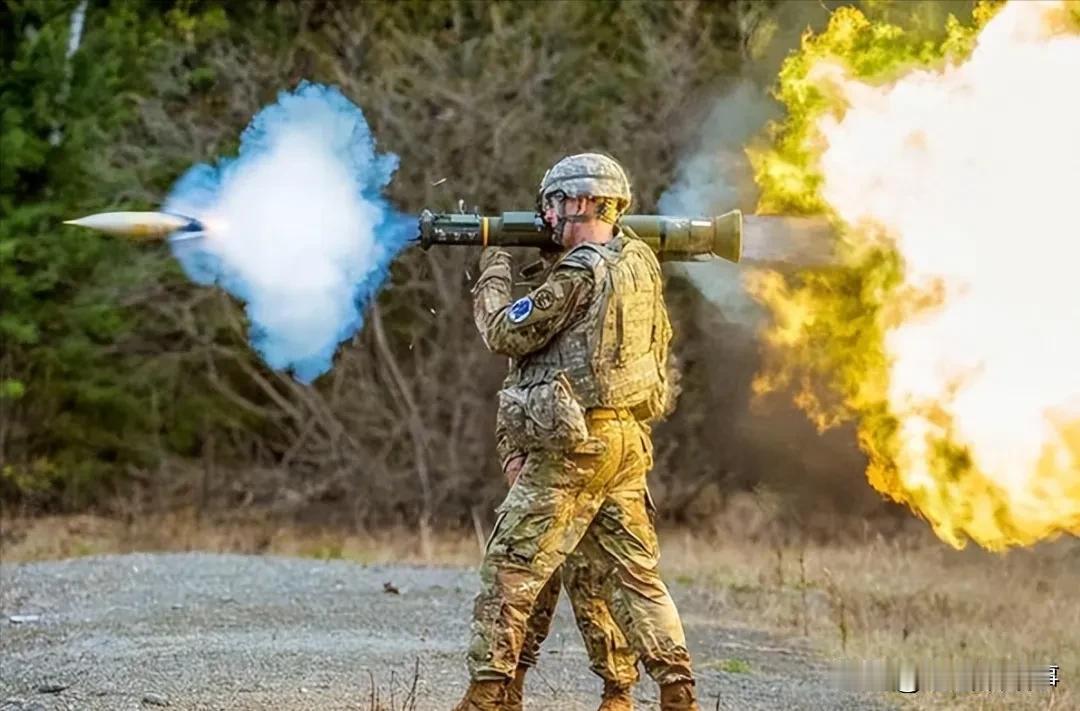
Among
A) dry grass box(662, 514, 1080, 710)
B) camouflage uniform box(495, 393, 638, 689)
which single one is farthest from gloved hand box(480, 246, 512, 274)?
dry grass box(662, 514, 1080, 710)

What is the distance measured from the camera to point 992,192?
8.69m

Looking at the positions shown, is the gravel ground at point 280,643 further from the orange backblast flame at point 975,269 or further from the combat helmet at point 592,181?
the combat helmet at point 592,181

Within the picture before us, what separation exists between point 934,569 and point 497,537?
809cm

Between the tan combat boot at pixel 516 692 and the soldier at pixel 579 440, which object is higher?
the soldier at pixel 579 440

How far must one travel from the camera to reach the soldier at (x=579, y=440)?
6.89m

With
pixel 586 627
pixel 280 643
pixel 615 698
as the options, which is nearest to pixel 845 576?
pixel 280 643

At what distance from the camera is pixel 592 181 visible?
704 cm

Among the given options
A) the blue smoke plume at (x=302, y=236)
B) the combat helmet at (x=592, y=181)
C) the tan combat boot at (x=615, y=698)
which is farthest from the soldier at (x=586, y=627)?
the blue smoke plume at (x=302, y=236)

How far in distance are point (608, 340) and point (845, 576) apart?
7.25 meters

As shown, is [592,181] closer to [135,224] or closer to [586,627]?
[586,627]

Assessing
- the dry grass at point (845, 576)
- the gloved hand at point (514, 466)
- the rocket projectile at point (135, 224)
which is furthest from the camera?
the dry grass at point (845, 576)

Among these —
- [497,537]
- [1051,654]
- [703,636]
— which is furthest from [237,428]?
[497,537]

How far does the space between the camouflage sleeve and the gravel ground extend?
166cm

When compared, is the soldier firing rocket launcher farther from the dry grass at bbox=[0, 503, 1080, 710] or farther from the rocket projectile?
the dry grass at bbox=[0, 503, 1080, 710]
